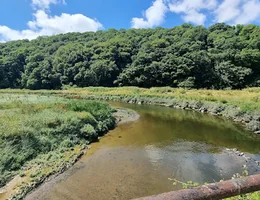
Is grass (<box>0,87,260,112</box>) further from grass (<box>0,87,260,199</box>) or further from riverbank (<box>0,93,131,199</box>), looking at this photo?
riverbank (<box>0,93,131,199</box>)

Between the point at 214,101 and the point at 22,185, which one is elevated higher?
the point at 214,101

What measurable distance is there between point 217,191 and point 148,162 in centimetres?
1045

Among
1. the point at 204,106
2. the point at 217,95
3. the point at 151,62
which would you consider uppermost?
the point at 151,62

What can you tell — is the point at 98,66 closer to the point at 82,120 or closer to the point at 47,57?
the point at 47,57

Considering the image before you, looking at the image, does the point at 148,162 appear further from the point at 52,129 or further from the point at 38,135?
the point at 38,135

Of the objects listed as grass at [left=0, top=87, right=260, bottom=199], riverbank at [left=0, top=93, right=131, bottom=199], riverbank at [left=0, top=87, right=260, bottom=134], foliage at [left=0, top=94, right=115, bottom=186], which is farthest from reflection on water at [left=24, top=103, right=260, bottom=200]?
riverbank at [left=0, top=87, right=260, bottom=134]

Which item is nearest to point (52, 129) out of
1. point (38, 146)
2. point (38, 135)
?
point (38, 135)

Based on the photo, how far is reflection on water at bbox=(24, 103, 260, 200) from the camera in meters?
9.02

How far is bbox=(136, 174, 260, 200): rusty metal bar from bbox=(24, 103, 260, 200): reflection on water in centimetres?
721

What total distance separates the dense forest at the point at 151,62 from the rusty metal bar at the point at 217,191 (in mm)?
54008

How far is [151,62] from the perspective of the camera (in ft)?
208

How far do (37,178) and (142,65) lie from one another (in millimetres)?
55308

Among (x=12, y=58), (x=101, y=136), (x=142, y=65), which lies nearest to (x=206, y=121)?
(x=101, y=136)

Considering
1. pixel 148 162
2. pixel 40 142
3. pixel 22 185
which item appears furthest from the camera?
pixel 40 142
